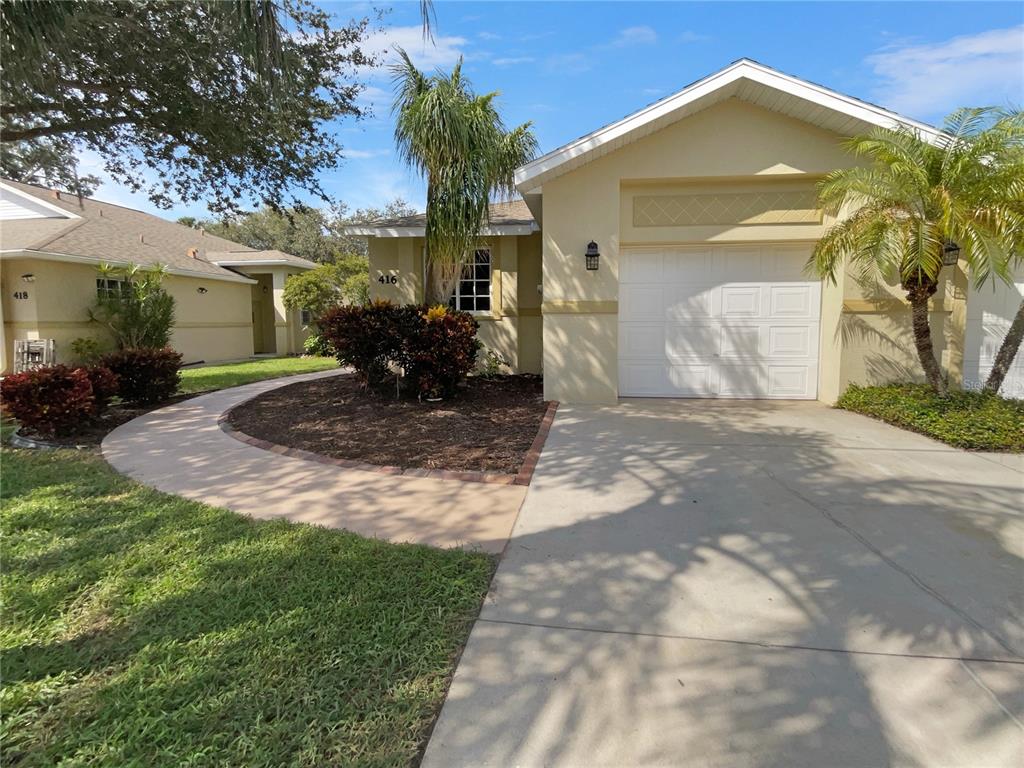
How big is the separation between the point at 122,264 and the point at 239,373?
14.9 ft

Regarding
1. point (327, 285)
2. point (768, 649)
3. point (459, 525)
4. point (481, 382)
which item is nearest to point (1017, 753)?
point (768, 649)

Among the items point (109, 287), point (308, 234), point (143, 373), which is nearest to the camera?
point (143, 373)

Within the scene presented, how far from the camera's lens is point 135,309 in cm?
1364

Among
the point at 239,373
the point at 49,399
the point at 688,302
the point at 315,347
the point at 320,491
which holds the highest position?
the point at 688,302

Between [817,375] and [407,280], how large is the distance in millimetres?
8717

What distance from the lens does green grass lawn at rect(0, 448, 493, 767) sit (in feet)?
6.48

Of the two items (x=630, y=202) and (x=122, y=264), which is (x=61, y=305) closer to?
(x=122, y=264)

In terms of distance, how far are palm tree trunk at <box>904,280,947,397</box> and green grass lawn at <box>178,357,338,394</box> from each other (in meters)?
12.5

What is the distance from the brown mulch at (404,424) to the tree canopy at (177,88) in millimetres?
3702

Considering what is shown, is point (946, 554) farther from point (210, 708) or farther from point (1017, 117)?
point (1017, 117)

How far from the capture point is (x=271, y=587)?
3018 mm

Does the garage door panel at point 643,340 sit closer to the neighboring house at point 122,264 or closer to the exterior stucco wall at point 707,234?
the exterior stucco wall at point 707,234

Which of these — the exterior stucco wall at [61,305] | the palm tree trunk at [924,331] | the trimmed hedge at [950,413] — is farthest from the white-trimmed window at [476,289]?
the exterior stucco wall at [61,305]

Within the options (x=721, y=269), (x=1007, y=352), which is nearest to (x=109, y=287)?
(x=721, y=269)
